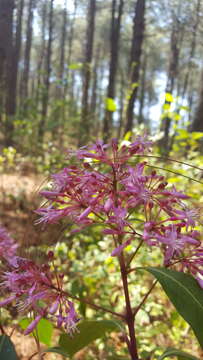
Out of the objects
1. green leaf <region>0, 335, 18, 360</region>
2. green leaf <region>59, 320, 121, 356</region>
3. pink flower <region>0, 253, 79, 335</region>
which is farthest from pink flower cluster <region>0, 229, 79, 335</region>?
green leaf <region>59, 320, 121, 356</region>

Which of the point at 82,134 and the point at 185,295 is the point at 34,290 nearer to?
the point at 185,295

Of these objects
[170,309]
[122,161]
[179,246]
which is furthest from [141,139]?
[170,309]

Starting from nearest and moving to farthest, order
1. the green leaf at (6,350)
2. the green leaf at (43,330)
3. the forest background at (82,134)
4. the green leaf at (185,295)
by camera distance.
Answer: the green leaf at (185,295), the green leaf at (6,350), the green leaf at (43,330), the forest background at (82,134)

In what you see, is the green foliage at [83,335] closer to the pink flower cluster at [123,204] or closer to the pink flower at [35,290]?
the pink flower at [35,290]

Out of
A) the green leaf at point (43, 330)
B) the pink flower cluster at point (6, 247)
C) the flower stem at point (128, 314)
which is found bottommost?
the green leaf at point (43, 330)

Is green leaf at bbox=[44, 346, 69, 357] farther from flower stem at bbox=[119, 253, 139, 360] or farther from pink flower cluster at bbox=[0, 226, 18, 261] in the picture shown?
pink flower cluster at bbox=[0, 226, 18, 261]

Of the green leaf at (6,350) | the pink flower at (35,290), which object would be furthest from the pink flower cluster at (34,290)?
the green leaf at (6,350)

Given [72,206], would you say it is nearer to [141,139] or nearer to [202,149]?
[141,139]
